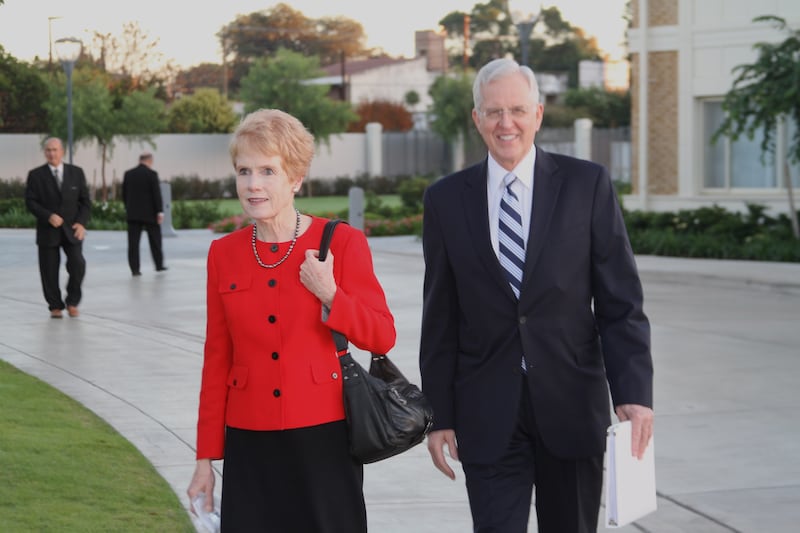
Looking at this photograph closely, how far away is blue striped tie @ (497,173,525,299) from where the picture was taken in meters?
4.17

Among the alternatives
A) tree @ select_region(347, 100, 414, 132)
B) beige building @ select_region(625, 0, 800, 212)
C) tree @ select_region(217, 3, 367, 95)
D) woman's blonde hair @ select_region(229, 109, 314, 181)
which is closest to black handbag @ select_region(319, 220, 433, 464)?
woman's blonde hair @ select_region(229, 109, 314, 181)

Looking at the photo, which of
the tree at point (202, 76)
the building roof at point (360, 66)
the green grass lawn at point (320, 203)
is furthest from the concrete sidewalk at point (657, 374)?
the tree at point (202, 76)

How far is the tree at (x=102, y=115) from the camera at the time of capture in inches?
1950

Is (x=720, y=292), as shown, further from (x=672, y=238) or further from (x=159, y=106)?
(x=159, y=106)

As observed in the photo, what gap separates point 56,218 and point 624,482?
11.9 metres

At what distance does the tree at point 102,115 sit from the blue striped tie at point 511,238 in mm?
45548

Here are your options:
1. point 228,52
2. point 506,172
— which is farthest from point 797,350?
point 228,52

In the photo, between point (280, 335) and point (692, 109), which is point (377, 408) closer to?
point (280, 335)

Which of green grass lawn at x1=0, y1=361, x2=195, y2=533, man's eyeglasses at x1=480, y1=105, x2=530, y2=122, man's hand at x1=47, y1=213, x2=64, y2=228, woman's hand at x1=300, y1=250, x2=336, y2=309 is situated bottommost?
green grass lawn at x1=0, y1=361, x2=195, y2=533

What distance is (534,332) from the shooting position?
161 inches

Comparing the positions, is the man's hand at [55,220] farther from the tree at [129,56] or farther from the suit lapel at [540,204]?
the tree at [129,56]

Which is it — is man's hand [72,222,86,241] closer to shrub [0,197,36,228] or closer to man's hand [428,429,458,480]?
man's hand [428,429,458,480]

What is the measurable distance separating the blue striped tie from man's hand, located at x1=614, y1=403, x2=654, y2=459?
0.48m

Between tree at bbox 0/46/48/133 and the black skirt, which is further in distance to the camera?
tree at bbox 0/46/48/133
